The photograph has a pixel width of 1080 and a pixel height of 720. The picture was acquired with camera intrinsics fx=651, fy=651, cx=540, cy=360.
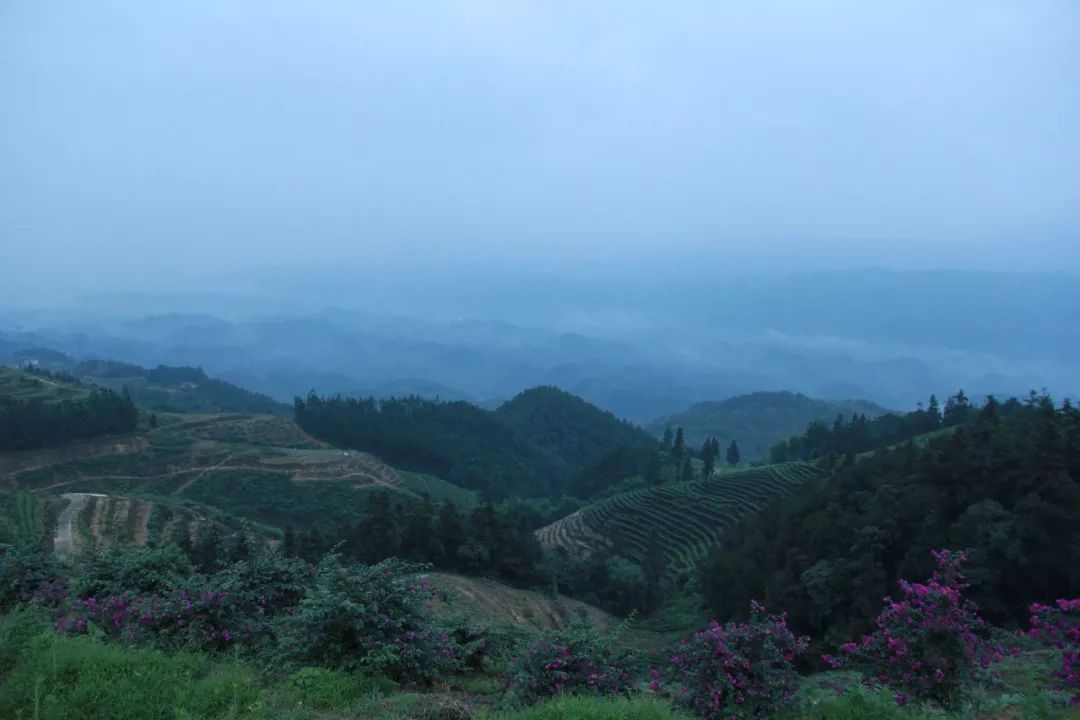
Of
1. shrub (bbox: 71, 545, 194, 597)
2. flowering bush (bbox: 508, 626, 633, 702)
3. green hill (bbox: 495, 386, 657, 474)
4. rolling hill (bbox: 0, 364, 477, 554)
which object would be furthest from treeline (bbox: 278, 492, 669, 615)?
green hill (bbox: 495, 386, 657, 474)

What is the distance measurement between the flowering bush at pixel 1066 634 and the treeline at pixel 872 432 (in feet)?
128

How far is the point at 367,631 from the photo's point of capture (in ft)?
19.0

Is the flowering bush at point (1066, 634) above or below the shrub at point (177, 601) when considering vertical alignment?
above

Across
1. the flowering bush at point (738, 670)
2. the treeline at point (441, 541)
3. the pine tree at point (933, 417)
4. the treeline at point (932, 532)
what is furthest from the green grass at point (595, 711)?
the pine tree at point (933, 417)

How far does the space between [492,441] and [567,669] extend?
73846 mm

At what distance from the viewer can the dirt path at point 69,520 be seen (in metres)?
26.4

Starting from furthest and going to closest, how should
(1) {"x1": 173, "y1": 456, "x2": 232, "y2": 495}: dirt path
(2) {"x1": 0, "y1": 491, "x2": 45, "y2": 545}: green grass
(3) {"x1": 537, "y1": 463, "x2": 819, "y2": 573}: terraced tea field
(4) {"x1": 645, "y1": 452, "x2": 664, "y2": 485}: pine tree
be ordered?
(4) {"x1": 645, "y1": 452, "x2": 664, "y2": 485}: pine tree < (1) {"x1": 173, "y1": 456, "x2": 232, "y2": 495}: dirt path < (3) {"x1": 537, "y1": 463, "x2": 819, "y2": 573}: terraced tea field < (2) {"x1": 0, "y1": 491, "x2": 45, "y2": 545}: green grass

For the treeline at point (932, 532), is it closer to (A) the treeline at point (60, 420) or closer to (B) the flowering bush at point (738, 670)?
(B) the flowering bush at point (738, 670)

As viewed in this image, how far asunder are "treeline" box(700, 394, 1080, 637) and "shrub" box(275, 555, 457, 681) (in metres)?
10.3

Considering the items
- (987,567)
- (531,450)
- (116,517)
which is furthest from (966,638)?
(531,450)

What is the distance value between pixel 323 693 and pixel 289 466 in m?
47.5

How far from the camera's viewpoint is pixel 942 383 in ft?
591

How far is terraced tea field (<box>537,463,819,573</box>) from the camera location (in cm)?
3581

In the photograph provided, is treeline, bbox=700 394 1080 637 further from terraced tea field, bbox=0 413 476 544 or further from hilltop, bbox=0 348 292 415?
hilltop, bbox=0 348 292 415
